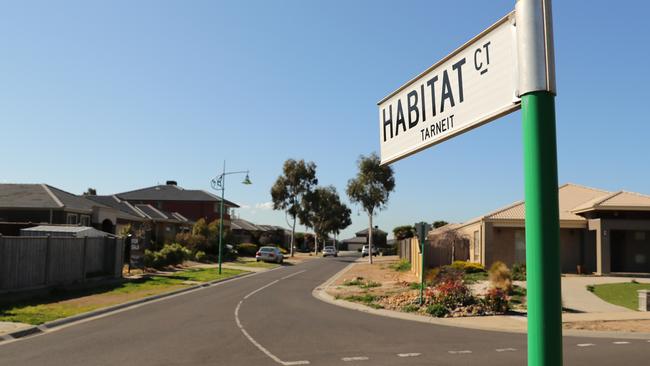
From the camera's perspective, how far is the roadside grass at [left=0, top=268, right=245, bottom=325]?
15633mm

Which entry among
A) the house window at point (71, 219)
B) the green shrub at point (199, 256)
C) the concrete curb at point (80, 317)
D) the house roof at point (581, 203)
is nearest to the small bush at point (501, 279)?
the house roof at point (581, 203)

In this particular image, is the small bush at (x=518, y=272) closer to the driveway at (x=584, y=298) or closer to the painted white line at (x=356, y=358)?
the driveway at (x=584, y=298)

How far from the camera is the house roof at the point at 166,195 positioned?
72.6 m

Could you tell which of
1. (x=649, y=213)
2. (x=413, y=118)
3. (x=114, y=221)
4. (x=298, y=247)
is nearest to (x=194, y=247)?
(x=114, y=221)

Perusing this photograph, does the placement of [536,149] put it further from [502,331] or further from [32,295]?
[32,295]

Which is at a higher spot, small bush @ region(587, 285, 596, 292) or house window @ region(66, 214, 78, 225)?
house window @ region(66, 214, 78, 225)

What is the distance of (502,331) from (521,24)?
1422 cm

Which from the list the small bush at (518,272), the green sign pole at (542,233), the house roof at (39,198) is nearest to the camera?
the green sign pole at (542,233)

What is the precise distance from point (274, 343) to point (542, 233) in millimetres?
10589

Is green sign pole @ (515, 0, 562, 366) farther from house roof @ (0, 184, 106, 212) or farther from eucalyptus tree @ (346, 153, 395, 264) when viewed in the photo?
eucalyptus tree @ (346, 153, 395, 264)

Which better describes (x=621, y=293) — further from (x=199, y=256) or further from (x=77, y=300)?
(x=199, y=256)

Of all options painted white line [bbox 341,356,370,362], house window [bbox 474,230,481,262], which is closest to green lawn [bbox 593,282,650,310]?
house window [bbox 474,230,481,262]

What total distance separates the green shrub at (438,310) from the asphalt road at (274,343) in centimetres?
210

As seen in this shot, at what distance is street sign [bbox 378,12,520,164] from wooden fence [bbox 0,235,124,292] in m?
20.2
